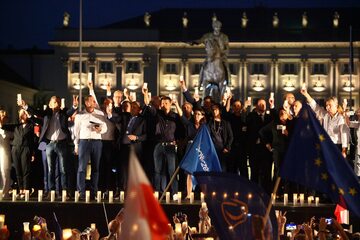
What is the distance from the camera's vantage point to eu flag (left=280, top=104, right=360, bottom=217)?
351 inches

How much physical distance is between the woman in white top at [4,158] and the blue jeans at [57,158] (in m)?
0.71

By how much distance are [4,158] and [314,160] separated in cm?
1000

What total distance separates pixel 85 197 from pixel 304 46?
294 ft

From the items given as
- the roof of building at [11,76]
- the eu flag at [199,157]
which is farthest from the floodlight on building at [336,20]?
the eu flag at [199,157]

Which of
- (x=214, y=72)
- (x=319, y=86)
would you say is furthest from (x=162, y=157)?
(x=319, y=86)

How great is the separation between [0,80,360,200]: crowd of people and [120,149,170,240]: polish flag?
9951 mm

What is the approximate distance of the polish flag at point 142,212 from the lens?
713cm

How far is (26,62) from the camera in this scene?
106438 millimetres

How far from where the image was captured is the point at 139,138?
1762cm

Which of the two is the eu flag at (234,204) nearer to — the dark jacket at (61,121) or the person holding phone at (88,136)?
the person holding phone at (88,136)

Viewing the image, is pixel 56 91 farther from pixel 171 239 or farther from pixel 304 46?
pixel 171 239

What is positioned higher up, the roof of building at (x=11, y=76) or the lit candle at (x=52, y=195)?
the roof of building at (x=11, y=76)

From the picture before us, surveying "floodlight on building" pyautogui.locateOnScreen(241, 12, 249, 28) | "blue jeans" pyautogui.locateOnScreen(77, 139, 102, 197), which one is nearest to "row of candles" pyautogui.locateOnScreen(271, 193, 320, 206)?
"blue jeans" pyautogui.locateOnScreen(77, 139, 102, 197)

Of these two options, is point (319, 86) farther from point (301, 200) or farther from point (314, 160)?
point (314, 160)
